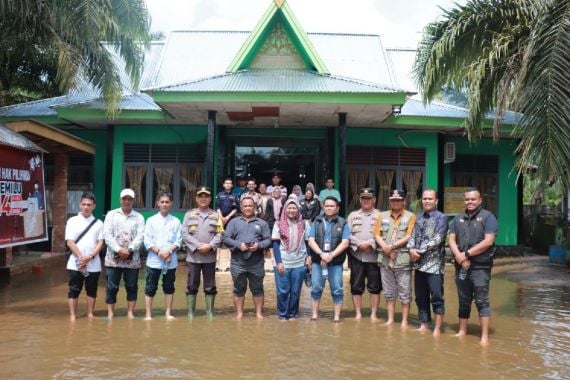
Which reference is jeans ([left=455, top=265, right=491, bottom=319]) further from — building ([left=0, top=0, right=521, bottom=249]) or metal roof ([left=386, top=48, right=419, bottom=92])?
metal roof ([left=386, top=48, right=419, bottom=92])

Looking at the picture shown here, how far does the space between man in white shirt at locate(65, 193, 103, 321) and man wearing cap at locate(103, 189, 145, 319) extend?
15cm

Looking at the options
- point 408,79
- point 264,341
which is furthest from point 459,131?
point 264,341

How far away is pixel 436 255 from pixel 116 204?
10.1 meters

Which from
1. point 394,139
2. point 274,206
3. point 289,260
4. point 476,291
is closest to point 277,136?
point 394,139

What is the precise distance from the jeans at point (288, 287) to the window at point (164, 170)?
26.1ft

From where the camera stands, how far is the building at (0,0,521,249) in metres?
12.0

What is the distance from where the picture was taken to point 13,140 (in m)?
8.55

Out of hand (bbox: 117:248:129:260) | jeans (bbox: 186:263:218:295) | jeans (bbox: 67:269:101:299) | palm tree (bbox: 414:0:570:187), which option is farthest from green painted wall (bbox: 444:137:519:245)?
jeans (bbox: 67:269:101:299)

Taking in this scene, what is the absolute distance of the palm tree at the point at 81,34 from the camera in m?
9.00

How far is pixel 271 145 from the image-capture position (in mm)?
14000

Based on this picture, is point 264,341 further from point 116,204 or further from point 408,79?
point 408,79

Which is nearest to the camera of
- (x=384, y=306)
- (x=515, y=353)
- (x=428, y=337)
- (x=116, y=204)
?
(x=515, y=353)

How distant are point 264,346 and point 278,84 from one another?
7082mm

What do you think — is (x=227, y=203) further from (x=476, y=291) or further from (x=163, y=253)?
(x=476, y=291)
